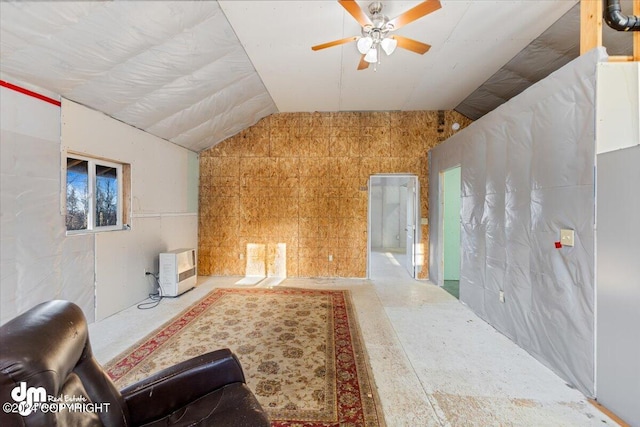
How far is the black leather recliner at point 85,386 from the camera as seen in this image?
829 millimetres

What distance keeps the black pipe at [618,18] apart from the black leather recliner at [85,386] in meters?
3.43

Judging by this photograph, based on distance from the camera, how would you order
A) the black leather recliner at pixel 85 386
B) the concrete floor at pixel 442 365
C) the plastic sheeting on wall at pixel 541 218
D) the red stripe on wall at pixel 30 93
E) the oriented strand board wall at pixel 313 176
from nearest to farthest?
1. the black leather recliner at pixel 85 386
2. the concrete floor at pixel 442 365
3. the plastic sheeting on wall at pixel 541 218
4. the red stripe on wall at pixel 30 93
5. the oriented strand board wall at pixel 313 176

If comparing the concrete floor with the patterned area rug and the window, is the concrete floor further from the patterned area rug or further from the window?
the window

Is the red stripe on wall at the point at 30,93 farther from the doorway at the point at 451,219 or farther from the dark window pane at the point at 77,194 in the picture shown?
the doorway at the point at 451,219

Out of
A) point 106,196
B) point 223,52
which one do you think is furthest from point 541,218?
point 106,196

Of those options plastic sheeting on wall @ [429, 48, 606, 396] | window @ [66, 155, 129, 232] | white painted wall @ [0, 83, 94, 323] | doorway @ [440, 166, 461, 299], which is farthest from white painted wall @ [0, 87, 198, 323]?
doorway @ [440, 166, 461, 299]

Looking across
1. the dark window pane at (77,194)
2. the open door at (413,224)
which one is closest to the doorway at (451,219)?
the open door at (413,224)

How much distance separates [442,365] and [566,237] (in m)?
1.48

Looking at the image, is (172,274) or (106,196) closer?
(106,196)

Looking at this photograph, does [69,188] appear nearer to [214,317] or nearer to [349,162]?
[214,317]

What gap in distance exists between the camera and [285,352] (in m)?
2.61

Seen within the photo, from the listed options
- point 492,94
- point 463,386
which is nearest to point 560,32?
point 492,94

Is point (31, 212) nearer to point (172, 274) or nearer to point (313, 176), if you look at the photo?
point (172, 274)

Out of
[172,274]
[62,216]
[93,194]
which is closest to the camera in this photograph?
[62,216]
